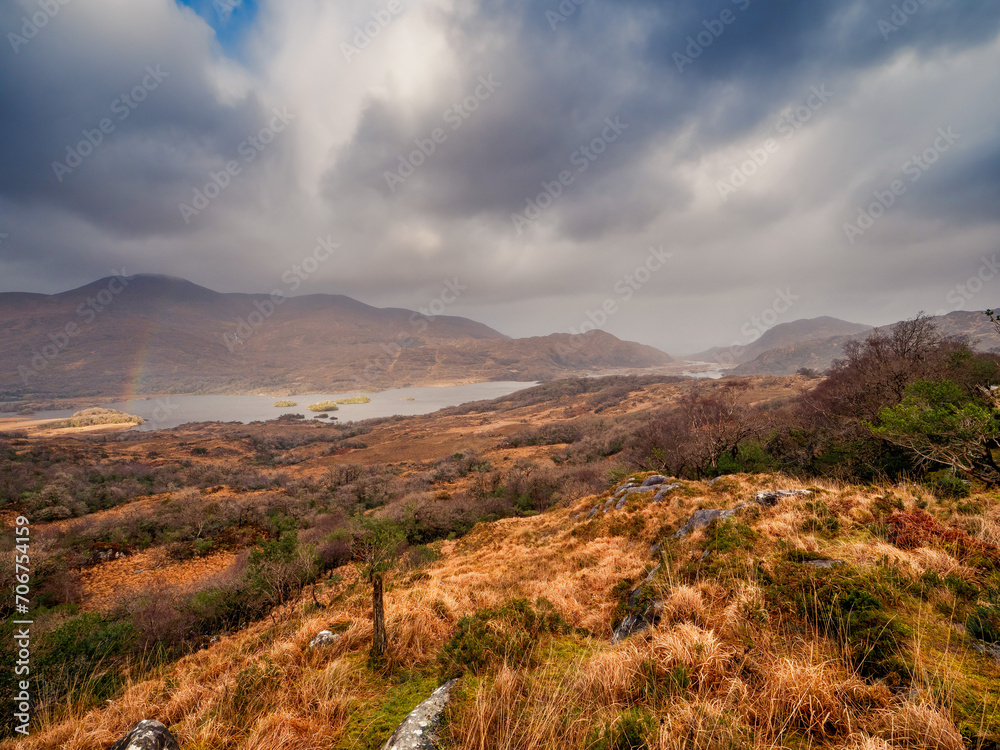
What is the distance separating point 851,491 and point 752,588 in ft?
17.5

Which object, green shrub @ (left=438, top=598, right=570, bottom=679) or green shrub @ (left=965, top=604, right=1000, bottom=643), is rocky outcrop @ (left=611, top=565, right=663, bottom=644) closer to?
green shrub @ (left=438, top=598, right=570, bottom=679)

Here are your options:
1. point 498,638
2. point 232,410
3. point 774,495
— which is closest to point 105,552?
point 498,638

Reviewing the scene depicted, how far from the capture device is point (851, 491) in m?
7.09

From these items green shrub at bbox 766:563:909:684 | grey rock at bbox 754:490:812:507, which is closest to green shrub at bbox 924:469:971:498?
grey rock at bbox 754:490:812:507

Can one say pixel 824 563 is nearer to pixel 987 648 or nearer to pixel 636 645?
pixel 987 648

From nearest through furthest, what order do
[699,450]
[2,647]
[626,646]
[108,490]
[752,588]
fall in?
[626,646]
[752,588]
[2,647]
[699,450]
[108,490]

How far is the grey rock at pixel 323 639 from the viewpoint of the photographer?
4.31m

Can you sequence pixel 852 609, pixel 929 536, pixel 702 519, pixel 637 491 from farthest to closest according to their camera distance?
pixel 637 491 → pixel 702 519 → pixel 929 536 → pixel 852 609

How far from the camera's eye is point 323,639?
14.5ft

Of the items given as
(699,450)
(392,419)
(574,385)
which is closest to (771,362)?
(574,385)

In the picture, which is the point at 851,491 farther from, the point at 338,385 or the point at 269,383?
the point at 269,383

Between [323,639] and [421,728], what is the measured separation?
2620mm

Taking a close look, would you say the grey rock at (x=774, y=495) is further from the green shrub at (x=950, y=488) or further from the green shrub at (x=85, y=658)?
the green shrub at (x=85, y=658)

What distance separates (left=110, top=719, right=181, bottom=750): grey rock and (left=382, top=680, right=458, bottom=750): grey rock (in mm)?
1604
